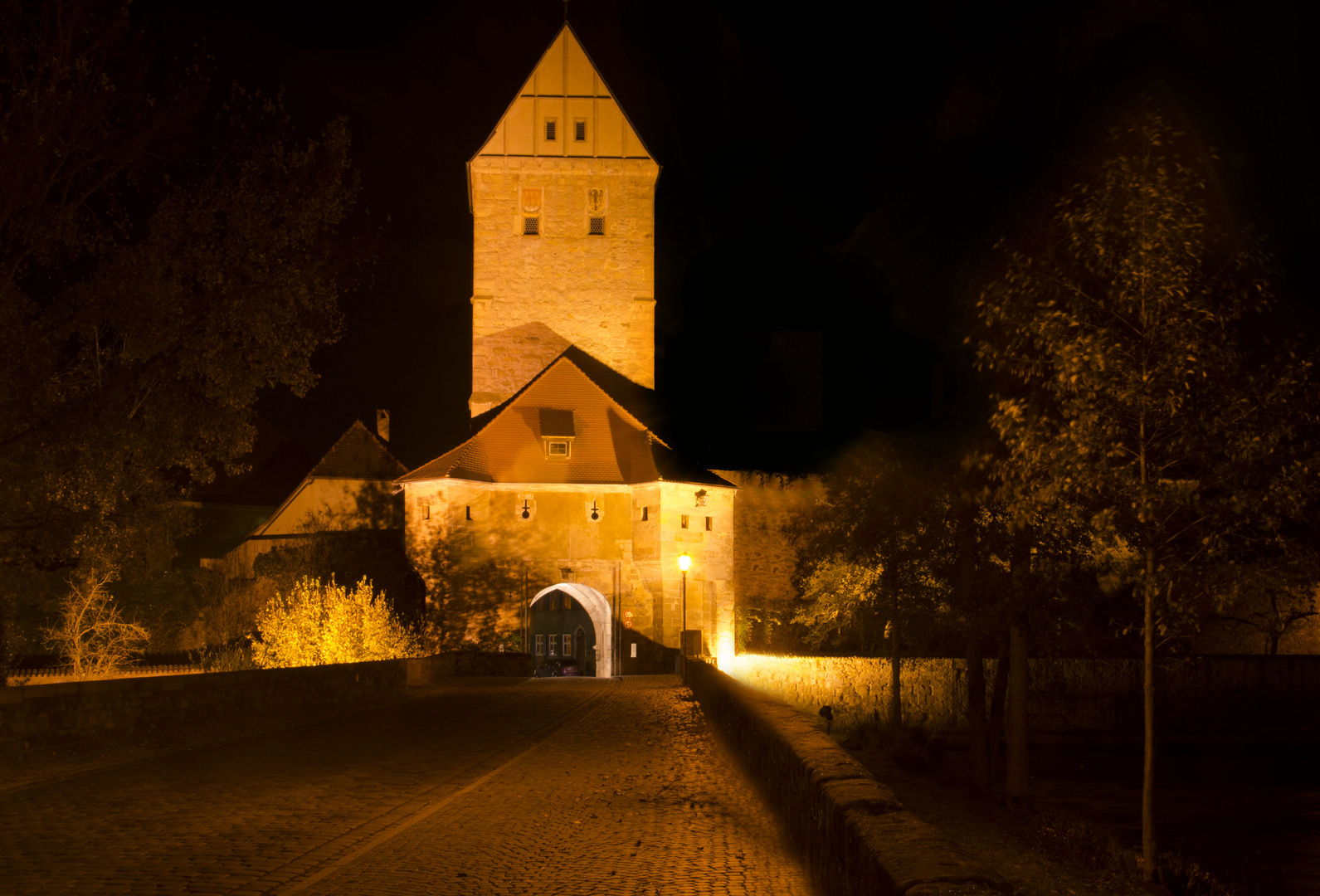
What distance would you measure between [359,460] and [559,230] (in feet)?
38.8

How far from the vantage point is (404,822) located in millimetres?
8609

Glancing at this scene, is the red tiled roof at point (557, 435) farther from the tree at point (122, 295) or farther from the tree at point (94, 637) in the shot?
the tree at point (122, 295)

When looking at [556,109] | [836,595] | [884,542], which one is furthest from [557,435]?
[884,542]

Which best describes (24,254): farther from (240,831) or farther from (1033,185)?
(1033,185)

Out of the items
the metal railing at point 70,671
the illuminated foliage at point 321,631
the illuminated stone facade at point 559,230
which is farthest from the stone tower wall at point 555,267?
the illuminated foliage at point 321,631

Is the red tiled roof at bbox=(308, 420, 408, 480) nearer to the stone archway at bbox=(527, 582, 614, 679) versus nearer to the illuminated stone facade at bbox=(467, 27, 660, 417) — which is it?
the illuminated stone facade at bbox=(467, 27, 660, 417)

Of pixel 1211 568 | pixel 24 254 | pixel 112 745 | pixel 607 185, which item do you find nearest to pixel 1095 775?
pixel 1211 568

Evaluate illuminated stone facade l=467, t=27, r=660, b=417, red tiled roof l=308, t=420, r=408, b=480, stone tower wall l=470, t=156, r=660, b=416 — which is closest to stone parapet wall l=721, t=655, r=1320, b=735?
stone tower wall l=470, t=156, r=660, b=416

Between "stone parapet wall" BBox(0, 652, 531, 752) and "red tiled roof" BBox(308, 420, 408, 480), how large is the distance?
80.7ft

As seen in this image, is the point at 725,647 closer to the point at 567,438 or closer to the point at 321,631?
the point at 567,438

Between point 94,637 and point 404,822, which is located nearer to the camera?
→ point 404,822

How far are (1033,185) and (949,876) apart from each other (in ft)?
31.6

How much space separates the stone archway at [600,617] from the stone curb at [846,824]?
26886mm

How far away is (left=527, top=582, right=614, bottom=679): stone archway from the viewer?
124 feet
